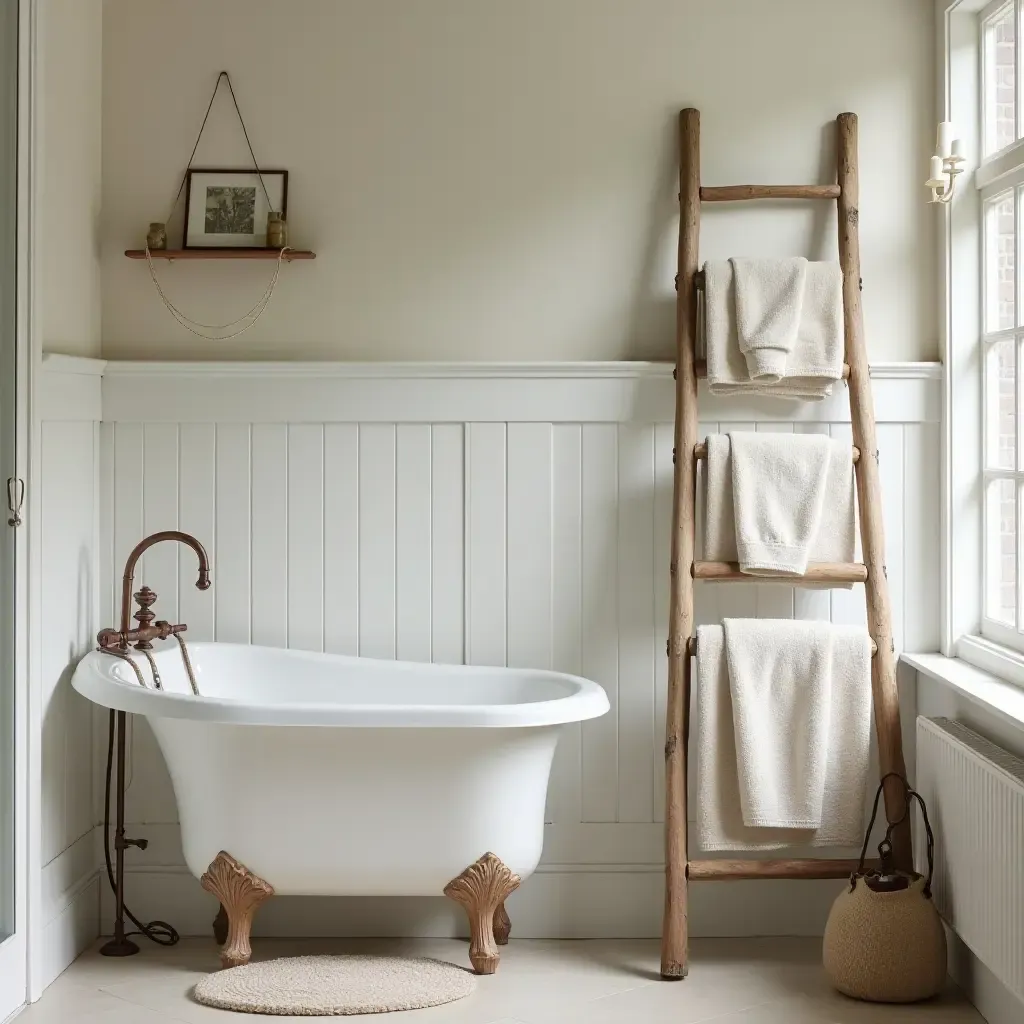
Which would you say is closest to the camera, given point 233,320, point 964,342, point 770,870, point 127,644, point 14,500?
point 14,500

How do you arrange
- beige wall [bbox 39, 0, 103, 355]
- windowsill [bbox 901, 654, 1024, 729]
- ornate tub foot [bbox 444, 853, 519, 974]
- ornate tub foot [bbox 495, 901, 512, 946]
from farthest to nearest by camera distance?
ornate tub foot [bbox 495, 901, 512, 946] < beige wall [bbox 39, 0, 103, 355] < ornate tub foot [bbox 444, 853, 519, 974] < windowsill [bbox 901, 654, 1024, 729]

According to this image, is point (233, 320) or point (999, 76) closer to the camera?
point (999, 76)

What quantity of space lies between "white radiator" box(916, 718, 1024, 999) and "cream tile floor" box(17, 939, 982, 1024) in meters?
0.30

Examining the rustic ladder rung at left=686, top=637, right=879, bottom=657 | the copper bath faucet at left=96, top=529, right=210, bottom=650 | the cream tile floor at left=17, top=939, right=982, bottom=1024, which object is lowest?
the cream tile floor at left=17, top=939, right=982, bottom=1024

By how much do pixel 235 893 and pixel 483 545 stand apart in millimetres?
1058

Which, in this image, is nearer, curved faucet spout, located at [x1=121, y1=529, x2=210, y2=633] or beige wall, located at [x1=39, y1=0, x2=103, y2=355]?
beige wall, located at [x1=39, y1=0, x2=103, y2=355]

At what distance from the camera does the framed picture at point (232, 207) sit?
125 inches

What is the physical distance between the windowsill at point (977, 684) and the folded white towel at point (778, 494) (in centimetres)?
41

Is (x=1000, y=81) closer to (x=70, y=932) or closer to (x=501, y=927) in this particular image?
(x=501, y=927)

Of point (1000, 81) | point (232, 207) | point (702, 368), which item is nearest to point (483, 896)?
point (702, 368)

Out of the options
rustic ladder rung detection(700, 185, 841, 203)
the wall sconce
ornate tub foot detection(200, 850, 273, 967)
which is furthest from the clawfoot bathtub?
the wall sconce

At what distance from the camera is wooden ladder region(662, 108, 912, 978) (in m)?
2.89

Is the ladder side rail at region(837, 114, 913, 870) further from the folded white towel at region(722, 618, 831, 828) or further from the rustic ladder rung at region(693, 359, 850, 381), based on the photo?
the folded white towel at region(722, 618, 831, 828)

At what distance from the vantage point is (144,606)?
300cm
